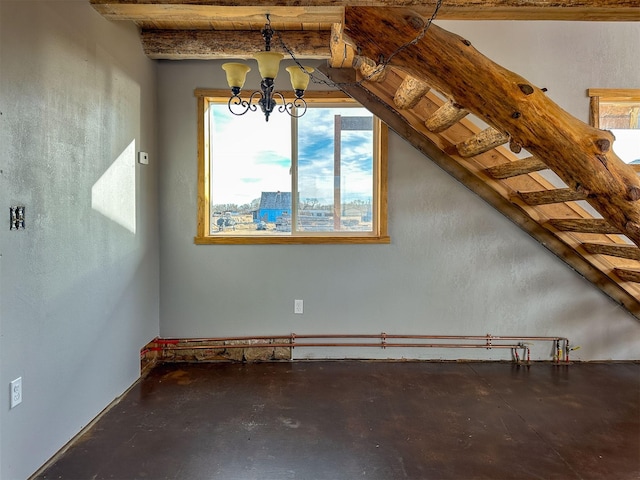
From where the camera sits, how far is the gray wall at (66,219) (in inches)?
62.5

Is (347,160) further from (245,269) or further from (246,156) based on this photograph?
(245,269)

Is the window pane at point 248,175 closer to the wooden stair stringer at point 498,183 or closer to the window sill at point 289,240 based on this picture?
the window sill at point 289,240

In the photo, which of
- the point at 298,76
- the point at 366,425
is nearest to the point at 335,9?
the point at 298,76

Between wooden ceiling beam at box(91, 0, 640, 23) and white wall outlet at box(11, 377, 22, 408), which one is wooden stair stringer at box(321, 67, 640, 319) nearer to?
wooden ceiling beam at box(91, 0, 640, 23)

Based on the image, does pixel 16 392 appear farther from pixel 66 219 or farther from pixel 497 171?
pixel 497 171

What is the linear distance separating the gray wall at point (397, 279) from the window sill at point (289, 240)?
47 millimetres

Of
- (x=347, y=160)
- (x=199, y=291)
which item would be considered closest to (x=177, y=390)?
(x=199, y=291)

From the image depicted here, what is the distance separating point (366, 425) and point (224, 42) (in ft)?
9.12

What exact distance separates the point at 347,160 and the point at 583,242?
1.95 m

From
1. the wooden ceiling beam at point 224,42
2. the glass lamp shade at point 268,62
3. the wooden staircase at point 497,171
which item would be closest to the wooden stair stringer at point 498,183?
the wooden staircase at point 497,171

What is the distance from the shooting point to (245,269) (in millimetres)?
3076

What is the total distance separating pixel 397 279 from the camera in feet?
10.2

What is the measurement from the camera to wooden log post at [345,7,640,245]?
71.3 inches

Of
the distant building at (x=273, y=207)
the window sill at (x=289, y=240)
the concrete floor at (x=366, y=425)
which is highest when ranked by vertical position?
the distant building at (x=273, y=207)
